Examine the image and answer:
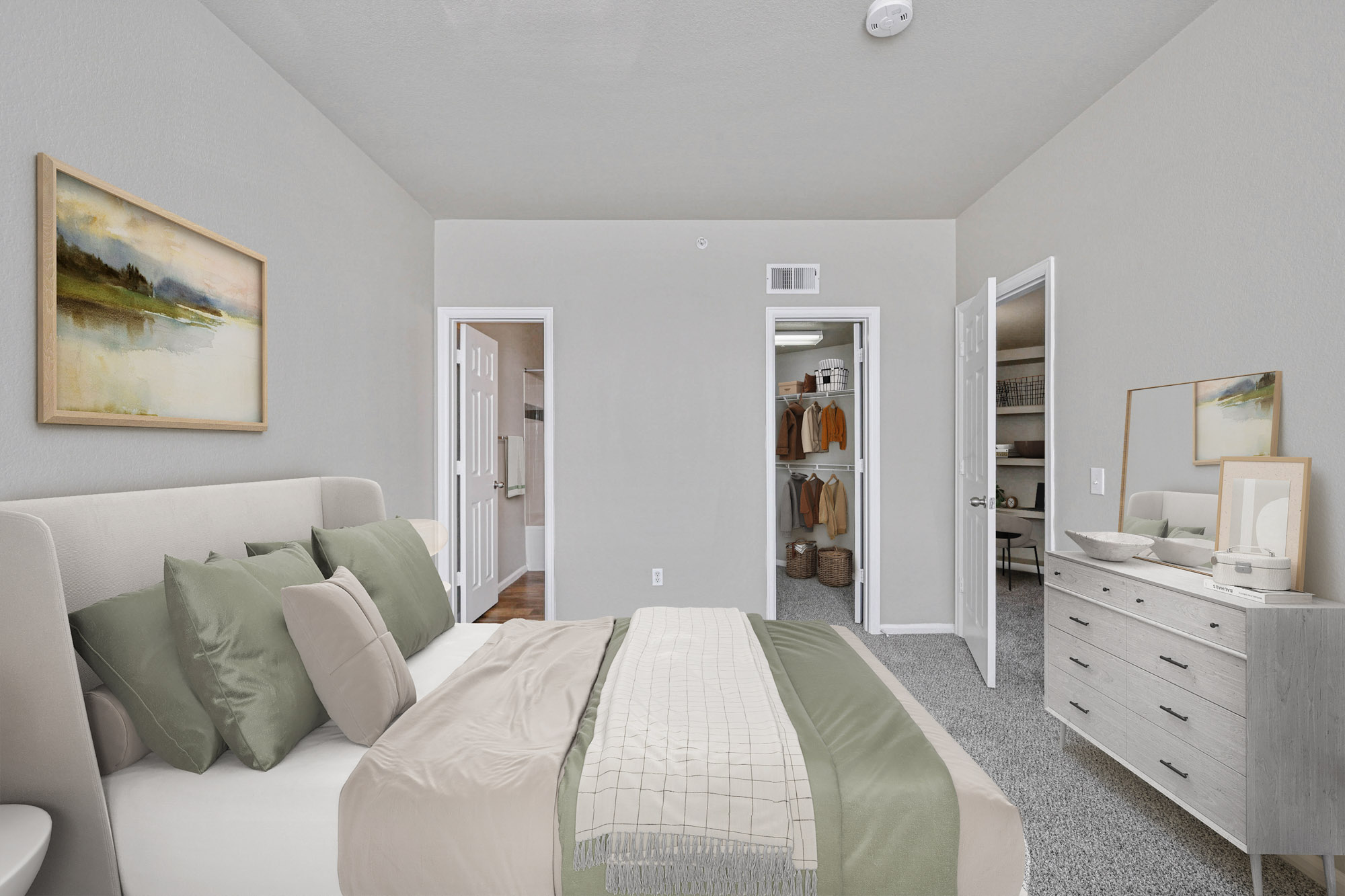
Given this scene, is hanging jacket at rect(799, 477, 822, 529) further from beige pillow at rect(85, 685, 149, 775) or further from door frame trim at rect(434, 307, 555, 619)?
beige pillow at rect(85, 685, 149, 775)

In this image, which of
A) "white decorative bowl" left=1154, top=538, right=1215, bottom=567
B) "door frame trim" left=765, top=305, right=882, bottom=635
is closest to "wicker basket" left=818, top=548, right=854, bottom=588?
"door frame trim" left=765, top=305, right=882, bottom=635

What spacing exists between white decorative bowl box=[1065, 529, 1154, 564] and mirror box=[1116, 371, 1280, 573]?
60mm

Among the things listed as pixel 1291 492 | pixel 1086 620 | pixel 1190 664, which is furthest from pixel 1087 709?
pixel 1291 492

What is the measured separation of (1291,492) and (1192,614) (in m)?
0.45

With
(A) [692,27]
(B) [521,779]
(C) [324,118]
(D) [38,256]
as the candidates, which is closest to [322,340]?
(C) [324,118]

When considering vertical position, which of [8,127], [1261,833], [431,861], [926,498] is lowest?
[1261,833]

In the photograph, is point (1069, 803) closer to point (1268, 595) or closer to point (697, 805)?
point (1268, 595)

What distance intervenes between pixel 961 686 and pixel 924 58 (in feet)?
9.22

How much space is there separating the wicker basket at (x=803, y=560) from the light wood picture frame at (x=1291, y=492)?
12.4 feet

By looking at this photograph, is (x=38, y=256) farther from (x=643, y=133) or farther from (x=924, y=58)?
(x=924, y=58)

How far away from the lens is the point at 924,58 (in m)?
2.25

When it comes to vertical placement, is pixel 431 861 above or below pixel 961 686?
above

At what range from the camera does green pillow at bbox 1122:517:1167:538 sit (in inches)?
87.6

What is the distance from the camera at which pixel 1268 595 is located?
65.4 inches
